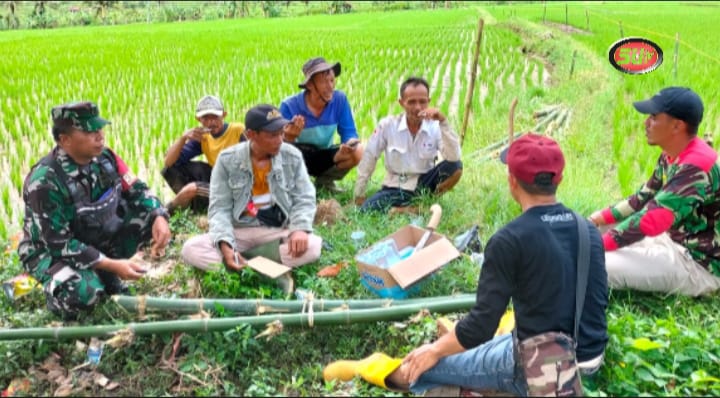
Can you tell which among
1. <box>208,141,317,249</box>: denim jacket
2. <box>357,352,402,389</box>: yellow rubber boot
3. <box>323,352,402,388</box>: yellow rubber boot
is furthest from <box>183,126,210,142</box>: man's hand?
<box>357,352,402,389</box>: yellow rubber boot

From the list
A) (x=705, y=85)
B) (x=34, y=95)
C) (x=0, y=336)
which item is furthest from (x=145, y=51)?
(x=0, y=336)

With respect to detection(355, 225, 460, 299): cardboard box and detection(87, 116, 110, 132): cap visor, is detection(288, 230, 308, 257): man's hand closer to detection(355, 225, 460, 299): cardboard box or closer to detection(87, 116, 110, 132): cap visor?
detection(355, 225, 460, 299): cardboard box

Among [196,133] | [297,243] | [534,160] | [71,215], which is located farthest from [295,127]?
[534,160]

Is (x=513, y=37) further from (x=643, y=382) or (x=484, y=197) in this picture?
(x=643, y=382)

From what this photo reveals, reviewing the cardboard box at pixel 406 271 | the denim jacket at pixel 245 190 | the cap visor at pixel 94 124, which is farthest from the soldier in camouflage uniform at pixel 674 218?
the cap visor at pixel 94 124

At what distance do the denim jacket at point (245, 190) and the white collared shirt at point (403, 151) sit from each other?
830mm

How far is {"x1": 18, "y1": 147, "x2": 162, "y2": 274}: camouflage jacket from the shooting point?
3.04 metres

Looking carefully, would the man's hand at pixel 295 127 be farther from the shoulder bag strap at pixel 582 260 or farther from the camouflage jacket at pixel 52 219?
the shoulder bag strap at pixel 582 260

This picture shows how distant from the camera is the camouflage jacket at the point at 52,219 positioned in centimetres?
304

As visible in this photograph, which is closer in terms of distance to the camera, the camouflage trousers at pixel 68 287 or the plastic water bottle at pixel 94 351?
the plastic water bottle at pixel 94 351

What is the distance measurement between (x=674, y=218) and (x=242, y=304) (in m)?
2.08

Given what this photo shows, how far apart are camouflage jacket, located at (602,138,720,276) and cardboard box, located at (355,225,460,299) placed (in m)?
0.84

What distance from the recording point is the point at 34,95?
8.45 m

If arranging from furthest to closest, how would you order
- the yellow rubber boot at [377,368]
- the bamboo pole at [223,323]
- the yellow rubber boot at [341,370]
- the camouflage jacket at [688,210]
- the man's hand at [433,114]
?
the man's hand at [433,114] < the camouflage jacket at [688,210] < the bamboo pole at [223,323] < the yellow rubber boot at [341,370] < the yellow rubber boot at [377,368]
